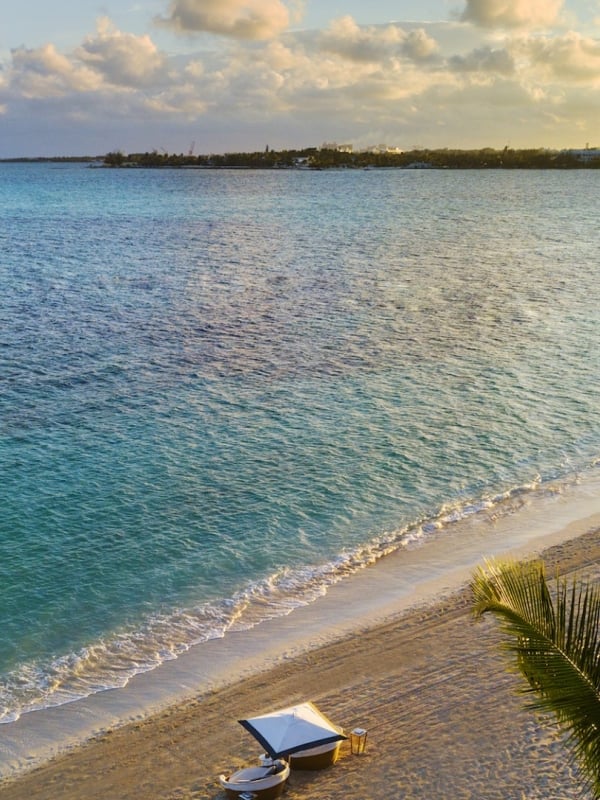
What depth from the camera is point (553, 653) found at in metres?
9.83

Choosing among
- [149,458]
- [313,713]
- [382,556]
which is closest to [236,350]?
[149,458]

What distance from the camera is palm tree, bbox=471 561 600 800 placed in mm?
9430

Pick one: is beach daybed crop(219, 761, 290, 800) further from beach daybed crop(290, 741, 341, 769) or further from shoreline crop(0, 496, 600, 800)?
shoreline crop(0, 496, 600, 800)

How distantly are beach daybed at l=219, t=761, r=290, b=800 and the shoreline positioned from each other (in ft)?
1.98

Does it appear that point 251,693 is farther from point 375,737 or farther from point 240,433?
point 240,433

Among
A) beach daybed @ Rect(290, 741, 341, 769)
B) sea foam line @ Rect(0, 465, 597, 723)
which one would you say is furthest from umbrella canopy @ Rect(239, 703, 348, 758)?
sea foam line @ Rect(0, 465, 597, 723)

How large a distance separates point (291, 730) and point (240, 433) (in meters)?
18.5

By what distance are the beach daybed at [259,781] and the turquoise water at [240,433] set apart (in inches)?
208

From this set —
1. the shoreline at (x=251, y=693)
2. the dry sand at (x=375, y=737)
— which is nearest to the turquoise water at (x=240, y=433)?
the shoreline at (x=251, y=693)

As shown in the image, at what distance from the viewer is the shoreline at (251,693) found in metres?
15.5

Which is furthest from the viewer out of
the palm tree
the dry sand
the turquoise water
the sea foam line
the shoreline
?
the turquoise water

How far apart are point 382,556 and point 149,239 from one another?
82385 mm

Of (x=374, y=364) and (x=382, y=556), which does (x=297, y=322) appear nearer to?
(x=374, y=364)

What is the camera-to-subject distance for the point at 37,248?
3583 inches
